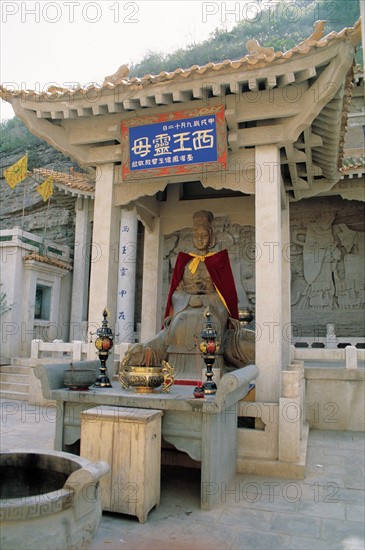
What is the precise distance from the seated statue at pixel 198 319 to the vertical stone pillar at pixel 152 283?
4.04ft

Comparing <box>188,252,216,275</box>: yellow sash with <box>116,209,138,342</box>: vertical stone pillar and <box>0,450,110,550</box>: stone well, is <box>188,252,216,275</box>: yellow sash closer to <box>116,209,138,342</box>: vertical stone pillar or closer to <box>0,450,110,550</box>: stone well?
<box>0,450,110,550</box>: stone well

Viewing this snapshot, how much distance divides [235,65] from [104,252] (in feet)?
9.39

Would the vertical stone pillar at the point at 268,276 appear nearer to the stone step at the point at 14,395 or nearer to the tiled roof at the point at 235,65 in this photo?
the tiled roof at the point at 235,65

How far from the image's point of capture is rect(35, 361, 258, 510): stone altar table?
3729mm

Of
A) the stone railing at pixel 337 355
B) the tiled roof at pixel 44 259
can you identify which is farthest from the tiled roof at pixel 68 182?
the stone railing at pixel 337 355

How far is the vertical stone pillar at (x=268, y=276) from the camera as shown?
16.9 ft

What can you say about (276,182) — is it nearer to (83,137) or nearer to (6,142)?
(83,137)

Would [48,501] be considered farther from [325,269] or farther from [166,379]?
[325,269]

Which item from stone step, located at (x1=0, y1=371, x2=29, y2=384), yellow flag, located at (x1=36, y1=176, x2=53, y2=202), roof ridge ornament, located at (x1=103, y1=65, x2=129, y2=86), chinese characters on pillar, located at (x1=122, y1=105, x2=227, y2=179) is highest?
yellow flag, located at (x1=36, y1=176, x2=53, y2=202)

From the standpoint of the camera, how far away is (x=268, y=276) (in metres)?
5.36

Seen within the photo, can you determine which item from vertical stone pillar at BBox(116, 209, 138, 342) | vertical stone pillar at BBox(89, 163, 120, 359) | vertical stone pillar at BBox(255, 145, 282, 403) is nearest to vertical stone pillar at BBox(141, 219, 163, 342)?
vertical stone pillar at BBox(89, 163, 120, 359)

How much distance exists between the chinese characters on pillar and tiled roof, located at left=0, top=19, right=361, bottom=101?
0.50 metres

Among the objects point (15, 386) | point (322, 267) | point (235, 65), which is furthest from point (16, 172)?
point (235, 65)

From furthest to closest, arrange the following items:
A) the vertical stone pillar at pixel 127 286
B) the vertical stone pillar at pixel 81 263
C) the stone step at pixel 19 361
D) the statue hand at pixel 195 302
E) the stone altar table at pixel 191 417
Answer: the vertical stone pillar at pixel 81 263, the vertical stone pillar at pixel 127 286, the stone step at pixel 19 361, the statue hand at pixel 195 302, the stone altar table at pixel 191 417
